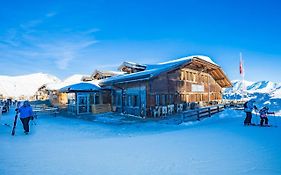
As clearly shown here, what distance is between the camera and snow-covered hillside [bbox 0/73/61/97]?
84.9m

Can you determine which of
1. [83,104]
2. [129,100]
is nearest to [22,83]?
[83,104]

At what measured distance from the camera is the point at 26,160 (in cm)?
712

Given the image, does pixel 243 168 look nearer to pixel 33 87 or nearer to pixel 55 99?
pixel 55 99

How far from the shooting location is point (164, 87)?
70.2 feet

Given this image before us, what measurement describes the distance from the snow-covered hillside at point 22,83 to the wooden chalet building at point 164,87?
65493 mm

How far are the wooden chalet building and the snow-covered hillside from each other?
65.5 metres

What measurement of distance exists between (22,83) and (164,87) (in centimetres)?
8731

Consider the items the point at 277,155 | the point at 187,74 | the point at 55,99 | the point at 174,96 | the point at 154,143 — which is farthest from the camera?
the point at 55,99

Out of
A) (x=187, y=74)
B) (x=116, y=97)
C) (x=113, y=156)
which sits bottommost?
(x=113, y=156)

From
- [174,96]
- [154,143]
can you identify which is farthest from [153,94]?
[154,143]

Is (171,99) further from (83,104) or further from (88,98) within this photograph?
(83,104)

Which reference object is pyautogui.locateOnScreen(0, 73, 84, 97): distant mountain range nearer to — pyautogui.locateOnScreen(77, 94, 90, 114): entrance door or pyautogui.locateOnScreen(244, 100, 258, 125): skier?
pyautogui.locateOnScreen(77, 94, 90, 114): entrance door

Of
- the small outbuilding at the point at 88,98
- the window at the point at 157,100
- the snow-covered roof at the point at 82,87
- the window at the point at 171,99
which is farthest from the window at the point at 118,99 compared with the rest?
the window at the point at 171,99

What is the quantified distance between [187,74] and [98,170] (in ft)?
64.3
